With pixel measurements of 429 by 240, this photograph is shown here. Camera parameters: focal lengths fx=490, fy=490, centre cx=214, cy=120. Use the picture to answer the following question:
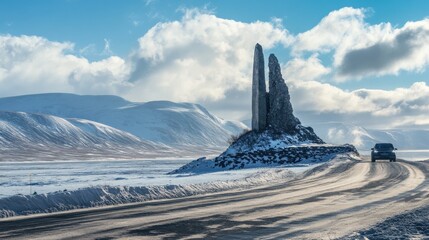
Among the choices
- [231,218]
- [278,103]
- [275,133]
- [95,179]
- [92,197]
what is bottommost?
[231,218]

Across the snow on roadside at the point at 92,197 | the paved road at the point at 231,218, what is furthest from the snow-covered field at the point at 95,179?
the paved road at the point at 231,218

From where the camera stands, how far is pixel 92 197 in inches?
683

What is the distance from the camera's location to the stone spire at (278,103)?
2697 inches

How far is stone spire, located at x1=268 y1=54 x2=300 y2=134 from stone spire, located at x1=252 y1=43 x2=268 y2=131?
0.93 meters

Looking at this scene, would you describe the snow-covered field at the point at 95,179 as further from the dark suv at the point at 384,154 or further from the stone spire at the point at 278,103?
the stone spire at the point at 278,103

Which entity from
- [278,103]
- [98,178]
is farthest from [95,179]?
→ [278,103]

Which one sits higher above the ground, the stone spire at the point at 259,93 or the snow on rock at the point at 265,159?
the stone spire at the point at 259,93

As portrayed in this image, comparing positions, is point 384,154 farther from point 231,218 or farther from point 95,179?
point 231,218

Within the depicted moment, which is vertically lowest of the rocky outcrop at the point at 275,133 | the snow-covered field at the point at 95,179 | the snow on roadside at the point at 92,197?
the snow on roadside at the point at 92,197

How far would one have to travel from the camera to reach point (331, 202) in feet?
52.3

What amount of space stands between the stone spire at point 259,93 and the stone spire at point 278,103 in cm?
93

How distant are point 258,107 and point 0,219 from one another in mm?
56653

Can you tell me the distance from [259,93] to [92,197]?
172 feet

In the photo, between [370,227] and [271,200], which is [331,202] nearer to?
[271,200]
